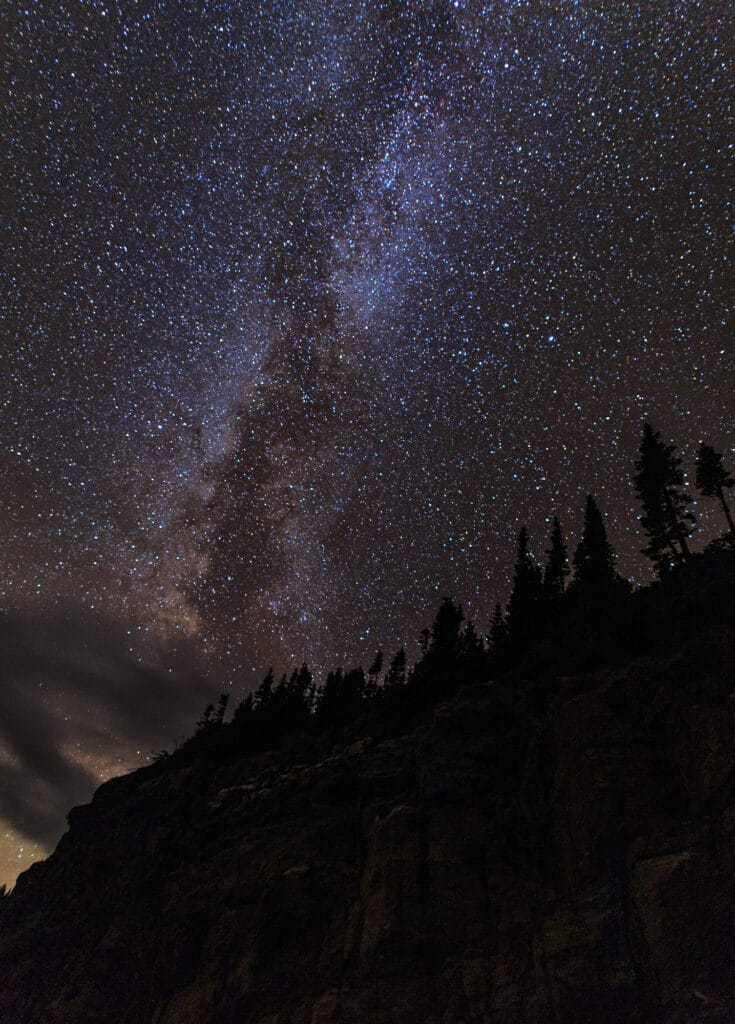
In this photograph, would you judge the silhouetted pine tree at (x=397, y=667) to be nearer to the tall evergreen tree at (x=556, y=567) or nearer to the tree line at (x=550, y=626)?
the tree line at (x=550, y=626)

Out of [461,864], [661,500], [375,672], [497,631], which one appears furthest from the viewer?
[375,672]

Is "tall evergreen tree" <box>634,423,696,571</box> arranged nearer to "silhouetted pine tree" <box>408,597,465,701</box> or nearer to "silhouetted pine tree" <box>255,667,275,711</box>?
"silhouetted pine tree" <box>408,597,465,701</box>

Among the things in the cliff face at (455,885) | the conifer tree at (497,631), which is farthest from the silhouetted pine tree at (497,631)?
the cliff face at (455,885)

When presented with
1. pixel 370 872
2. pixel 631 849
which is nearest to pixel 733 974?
pixel 631 849

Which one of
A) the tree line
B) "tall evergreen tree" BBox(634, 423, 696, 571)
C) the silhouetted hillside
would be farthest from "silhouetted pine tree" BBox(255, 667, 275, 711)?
"tall evergreen tree" BBox(634, 423, 696, 571)

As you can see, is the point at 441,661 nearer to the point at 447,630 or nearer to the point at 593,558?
the point at 447,630

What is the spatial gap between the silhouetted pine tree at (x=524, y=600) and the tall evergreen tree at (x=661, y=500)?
36.7 ft

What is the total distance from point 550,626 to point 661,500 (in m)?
12.4

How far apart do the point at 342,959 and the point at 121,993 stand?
19272 millimetres

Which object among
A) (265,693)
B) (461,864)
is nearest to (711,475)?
(461,864)

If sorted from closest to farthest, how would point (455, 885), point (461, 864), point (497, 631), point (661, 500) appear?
point (455, 885)
point (461, 864)
point (661, 500)
point (497, 631)

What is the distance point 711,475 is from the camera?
46.2 meters

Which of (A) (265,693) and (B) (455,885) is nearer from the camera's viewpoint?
(B) (455,885)

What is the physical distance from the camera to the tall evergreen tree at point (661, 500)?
44500 mm
